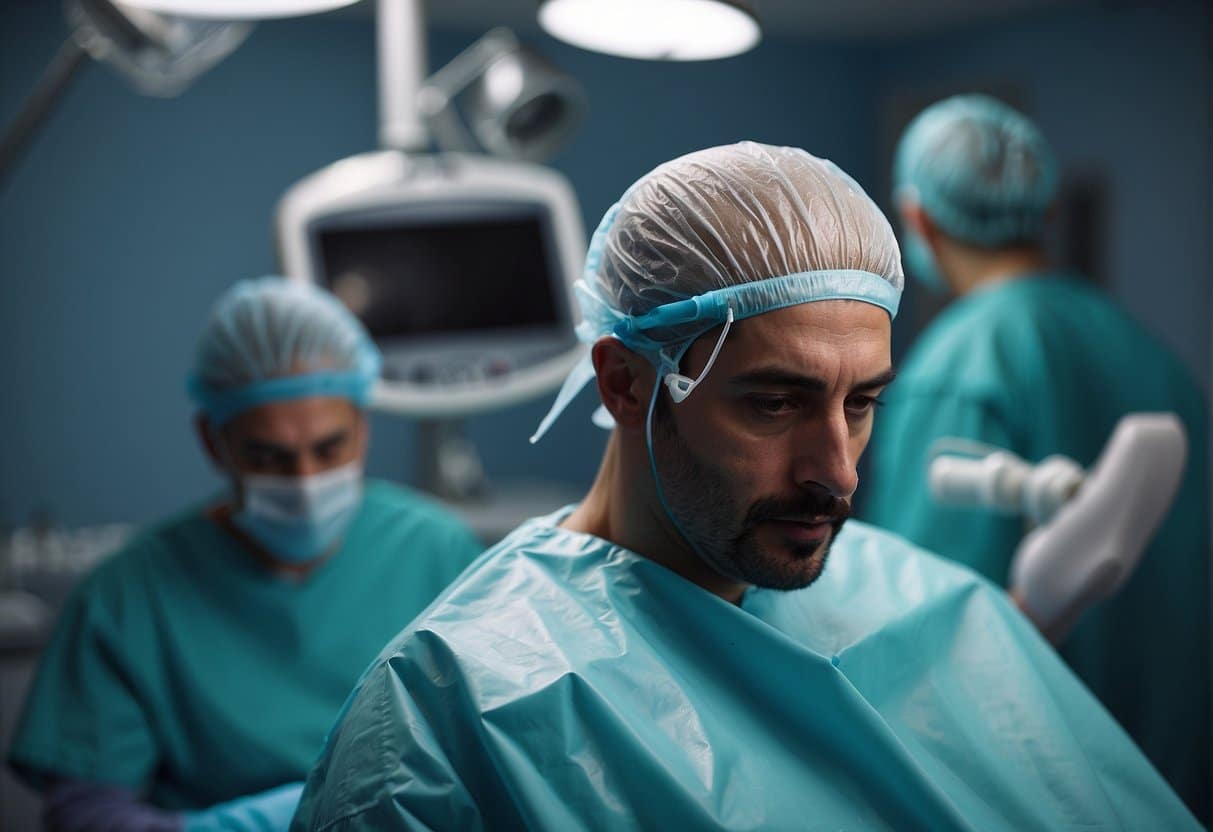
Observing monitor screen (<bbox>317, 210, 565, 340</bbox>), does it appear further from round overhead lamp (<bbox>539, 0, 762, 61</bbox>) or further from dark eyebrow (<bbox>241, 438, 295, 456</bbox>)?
round overhead lamp (<bbox>539, 0, 762, 61</bbox>)

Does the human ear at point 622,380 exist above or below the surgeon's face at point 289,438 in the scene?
above

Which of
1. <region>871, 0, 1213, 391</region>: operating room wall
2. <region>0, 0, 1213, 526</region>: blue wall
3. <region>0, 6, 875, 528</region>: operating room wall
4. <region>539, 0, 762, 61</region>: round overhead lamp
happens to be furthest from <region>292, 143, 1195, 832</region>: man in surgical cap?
<region>871, 0, 1213, 391</region>: operating room wall

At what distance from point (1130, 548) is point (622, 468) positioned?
2.17ft

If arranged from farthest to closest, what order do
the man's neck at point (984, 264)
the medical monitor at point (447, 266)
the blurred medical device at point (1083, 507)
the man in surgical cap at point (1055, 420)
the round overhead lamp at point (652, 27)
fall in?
the man's neck at point (984, 264), the medical monitor at point (447, 266), the man in surgical cap at point (1055, 420), the blurred medical device at point (1083, 507), the round overhead lamp at point (652, 27)

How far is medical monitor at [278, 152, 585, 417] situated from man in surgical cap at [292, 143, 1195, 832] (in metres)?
1.01

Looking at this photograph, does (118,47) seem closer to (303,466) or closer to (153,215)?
(303,466)

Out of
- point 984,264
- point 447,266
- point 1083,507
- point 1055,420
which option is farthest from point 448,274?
point 1083,507

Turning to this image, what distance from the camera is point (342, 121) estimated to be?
3391 mm

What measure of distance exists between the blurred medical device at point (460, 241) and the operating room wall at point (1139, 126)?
1.85 m

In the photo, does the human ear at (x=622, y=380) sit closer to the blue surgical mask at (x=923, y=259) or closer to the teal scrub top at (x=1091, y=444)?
the teal scrub top at (x=1091, y=444)

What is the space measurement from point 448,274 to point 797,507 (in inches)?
53.6

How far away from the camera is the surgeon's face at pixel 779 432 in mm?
1008

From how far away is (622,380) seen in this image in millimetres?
1103

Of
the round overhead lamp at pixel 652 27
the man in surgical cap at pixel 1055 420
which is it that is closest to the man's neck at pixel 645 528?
the round overhead lamp at pixel 652 27
